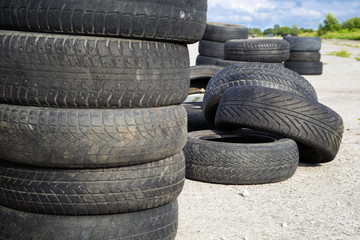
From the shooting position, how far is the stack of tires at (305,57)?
18.2 metres

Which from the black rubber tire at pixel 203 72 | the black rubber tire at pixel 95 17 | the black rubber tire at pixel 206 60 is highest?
the black rubber tire at pixel 95 17

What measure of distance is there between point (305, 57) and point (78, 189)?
54.1 ft

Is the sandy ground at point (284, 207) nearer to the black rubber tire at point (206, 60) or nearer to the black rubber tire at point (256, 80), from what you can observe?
the black rubber tire at point (256, 80)

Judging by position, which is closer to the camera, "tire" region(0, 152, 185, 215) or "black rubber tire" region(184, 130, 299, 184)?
"tire" region(0, 152, 185, 215)

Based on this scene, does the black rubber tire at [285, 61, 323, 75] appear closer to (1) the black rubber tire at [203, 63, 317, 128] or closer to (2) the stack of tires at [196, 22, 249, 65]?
(2) the stack of tires at [196, 22, 249, 65]

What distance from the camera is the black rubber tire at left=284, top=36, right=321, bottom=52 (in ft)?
59.6

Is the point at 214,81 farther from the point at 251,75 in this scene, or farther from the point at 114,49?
the point at 114,49

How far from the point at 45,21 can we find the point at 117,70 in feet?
1.64

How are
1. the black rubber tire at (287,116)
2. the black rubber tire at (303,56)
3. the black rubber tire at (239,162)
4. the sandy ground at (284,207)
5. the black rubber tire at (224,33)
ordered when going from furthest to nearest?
the black rubber tire at (303,56), the black rubber tire at (224,33), the black rubber tire at (287,116), the black rubber tire at (239,162), the sandy ground at (284,207)

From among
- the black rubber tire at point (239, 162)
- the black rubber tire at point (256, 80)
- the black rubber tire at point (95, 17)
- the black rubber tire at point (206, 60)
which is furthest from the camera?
the black rubber tire at point (206, 60)

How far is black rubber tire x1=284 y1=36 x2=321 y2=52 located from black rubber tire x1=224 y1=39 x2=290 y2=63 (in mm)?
7289

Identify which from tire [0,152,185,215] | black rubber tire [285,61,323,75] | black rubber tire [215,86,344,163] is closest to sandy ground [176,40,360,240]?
black rubber tire [215,86,344,163]

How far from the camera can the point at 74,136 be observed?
2916mm

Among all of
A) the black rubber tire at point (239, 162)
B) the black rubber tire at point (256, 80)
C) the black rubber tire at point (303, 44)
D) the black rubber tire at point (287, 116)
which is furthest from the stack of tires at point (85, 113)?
the black rubber tire at point (303, 44)
